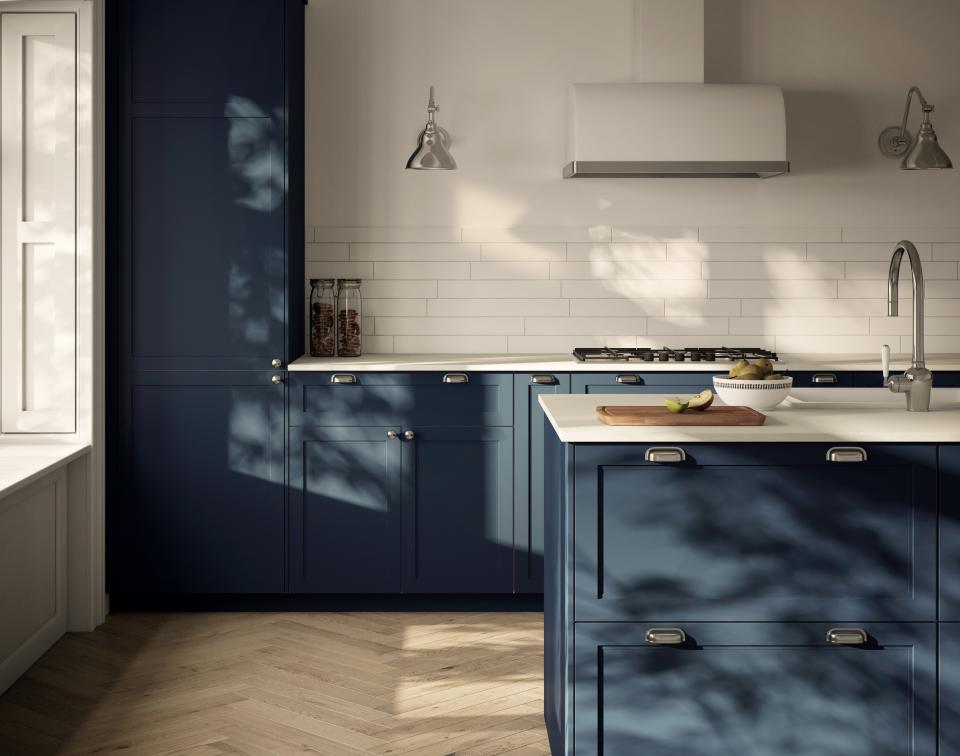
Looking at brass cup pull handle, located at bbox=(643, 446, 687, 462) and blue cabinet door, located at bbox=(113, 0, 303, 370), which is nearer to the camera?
brass cup pull handle, located at bbox=(643, 446, 687, 462)

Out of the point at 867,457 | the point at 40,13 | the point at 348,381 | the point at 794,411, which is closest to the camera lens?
the point at 867,457

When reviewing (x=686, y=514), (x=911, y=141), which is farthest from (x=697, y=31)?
(x=686, y=514)

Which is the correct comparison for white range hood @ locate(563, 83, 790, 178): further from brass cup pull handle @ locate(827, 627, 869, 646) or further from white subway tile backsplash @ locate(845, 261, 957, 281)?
brass cup pull handle @ locate(827, 627, 869, 646)

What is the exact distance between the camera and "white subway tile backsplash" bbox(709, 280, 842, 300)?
16.0 feet

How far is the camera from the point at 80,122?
3945 millimetres

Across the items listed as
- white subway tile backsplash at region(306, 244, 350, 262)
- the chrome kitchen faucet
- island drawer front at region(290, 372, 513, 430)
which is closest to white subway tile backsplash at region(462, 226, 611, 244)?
white subway tile backsplash at region(306, 244, 350, 262)

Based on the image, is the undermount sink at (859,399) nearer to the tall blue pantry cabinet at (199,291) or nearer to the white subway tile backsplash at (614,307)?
the white subway tile backsplash at (614,307)

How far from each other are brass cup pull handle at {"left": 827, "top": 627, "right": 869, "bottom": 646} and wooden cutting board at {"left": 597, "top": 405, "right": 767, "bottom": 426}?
0.52m

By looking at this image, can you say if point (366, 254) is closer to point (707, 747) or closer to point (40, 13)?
point (40, 13)

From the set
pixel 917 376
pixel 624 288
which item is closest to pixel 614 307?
pixel 624 288

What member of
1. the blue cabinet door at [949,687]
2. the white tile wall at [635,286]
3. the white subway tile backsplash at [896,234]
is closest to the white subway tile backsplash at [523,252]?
the white tile wall at [635,286]

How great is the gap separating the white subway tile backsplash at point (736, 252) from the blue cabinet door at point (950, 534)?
2.61 m

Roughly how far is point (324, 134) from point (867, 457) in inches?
126

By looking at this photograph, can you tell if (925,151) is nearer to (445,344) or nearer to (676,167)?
(676,167)
